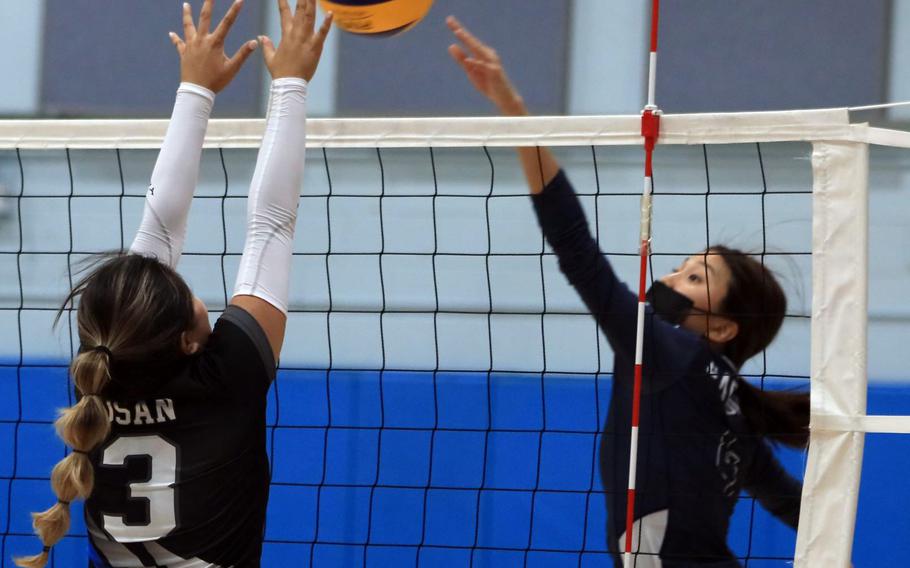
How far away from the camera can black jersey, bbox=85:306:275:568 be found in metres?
1.37

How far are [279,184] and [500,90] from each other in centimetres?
70

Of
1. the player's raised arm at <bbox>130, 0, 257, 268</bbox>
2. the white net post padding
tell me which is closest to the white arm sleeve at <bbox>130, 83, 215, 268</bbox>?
the player's raised arm at <bbox>130, 0, 257, 268</bbox>

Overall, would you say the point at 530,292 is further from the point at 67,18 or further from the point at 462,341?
the point at 67,18

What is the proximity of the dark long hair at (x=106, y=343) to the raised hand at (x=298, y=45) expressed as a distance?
0.37 meters

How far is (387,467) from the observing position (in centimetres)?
357

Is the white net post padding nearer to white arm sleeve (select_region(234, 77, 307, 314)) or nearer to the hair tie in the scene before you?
white arm sleeve (select_region(234, 77, 307, 314))

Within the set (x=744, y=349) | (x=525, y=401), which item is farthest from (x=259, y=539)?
(x=525, y=401)

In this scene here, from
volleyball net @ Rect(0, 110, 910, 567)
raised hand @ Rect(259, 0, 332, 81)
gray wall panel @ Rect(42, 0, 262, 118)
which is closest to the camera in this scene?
raised hand @ Rect(259, 0, 332, 81)

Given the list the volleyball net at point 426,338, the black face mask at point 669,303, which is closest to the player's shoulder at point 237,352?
the black face mask at point 669,303

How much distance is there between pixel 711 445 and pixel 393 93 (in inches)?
93.3

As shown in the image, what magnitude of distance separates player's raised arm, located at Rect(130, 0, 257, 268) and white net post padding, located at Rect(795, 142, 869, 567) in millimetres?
1128

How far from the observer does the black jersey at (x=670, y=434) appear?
202cm

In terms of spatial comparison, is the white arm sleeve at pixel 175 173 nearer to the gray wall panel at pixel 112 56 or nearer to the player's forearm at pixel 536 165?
the player's forearm at pixel 536 165

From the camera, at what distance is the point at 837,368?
1.92 m
